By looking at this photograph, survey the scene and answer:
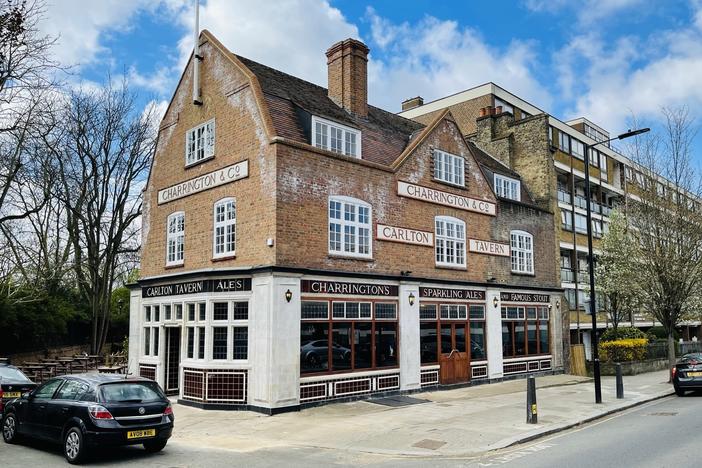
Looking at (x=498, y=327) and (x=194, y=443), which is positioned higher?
(x=498, y=327)

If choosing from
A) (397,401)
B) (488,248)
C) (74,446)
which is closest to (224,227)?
(397,401)

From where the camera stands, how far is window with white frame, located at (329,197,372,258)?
1884cm

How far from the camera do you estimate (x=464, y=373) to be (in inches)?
898

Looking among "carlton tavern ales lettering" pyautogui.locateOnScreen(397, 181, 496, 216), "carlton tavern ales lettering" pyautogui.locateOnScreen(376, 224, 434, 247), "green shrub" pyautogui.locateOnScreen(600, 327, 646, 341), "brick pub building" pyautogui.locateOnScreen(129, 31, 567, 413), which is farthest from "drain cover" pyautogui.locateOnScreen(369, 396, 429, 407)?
"green shrub" pyautogui.locateOnScreen(600, 327, 646, 341)

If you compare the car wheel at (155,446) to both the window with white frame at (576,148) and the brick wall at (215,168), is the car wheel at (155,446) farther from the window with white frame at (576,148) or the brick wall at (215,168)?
the window with white frame at (576,148)

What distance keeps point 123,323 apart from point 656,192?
107 feet

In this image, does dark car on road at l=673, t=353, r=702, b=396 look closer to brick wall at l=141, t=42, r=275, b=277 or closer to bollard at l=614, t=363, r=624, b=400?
bollard at l=614, t=363, r=624, b=400

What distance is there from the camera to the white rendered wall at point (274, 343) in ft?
53.6

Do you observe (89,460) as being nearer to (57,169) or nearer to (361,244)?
(361,244)

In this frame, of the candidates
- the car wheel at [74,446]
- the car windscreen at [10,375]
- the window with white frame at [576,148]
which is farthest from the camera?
the window with white frame at [576,148]

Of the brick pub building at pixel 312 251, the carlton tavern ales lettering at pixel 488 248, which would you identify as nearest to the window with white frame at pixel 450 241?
the brick pub building at pixel 312 251

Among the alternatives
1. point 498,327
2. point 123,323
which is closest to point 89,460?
point 498,327

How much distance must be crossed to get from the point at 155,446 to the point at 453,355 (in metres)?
13.3

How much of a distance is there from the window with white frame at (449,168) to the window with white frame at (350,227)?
14.7 feet
